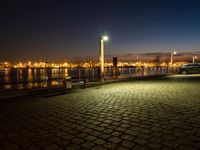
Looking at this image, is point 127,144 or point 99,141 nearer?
point 127,144

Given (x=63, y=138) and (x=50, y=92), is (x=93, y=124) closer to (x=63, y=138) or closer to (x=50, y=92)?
(x=63, y=138)

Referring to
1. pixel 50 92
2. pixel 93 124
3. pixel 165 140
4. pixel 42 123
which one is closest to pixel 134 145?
pixel 165 140

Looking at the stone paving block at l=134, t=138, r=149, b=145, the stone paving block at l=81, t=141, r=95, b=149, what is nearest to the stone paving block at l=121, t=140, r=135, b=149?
the stone paving block at l=134, t=138, r=149, b=145

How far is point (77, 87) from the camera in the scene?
42.9 feet

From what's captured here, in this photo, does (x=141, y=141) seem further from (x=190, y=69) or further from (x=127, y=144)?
(x=190, y=69)

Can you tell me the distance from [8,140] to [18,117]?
1909 millimetres

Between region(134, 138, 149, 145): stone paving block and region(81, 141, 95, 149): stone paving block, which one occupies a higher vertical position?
region(134, 138, 149, 145): stone paving block

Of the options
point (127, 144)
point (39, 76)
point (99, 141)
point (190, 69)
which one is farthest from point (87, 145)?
point (190, 69)

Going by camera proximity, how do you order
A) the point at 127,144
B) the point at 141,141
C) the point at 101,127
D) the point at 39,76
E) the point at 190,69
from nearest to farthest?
the point at 127,144
the point at 141,141
the point at 101,127
the point at 39,76
the point at 190,69

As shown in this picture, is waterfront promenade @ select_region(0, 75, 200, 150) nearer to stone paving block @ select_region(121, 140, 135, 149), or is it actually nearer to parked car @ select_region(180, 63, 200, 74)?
stone paving block @ select_region(121, 140, 135, 149)

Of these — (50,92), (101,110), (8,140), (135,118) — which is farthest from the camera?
(50,92)

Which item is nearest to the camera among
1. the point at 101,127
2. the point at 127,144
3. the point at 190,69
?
the point at 127,144

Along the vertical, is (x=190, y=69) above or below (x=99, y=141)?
above

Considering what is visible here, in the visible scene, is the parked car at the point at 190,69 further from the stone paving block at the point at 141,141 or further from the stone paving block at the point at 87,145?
the stone paving block at the point at 87,145
